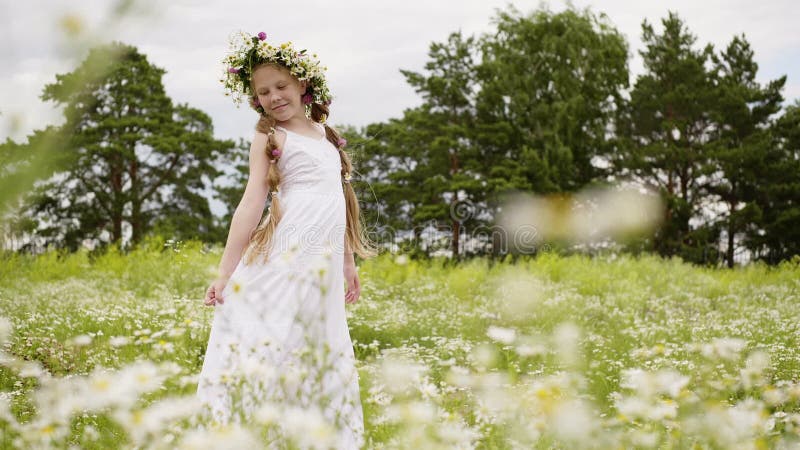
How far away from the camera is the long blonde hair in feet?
9.47

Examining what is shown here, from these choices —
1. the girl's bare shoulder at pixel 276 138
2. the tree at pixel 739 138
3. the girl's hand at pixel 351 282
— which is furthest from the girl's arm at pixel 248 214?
the tree at pixel 739 138

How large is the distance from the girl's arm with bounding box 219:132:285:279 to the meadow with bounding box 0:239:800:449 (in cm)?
27

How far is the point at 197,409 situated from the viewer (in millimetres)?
1812

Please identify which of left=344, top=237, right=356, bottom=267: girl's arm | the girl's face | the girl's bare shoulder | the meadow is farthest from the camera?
left=344, top=237, right=356, bottom=267: girl's arm

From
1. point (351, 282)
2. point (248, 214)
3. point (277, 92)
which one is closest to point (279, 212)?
point (248, 214)

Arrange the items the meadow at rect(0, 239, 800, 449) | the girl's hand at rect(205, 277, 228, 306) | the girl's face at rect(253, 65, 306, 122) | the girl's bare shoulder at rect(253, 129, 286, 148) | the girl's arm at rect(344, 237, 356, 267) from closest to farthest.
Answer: the meadow at rect(0, 239, 800, 449), the girl's hand at rect(205, 277, 228, 306), the girl's bare shoulder at rect(253, 129, 286, 148), the girl's face at rect(253, 65, 306, 122), the girl's arm at rect(344, 237, 356, 267)

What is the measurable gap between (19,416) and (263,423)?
2.43 m

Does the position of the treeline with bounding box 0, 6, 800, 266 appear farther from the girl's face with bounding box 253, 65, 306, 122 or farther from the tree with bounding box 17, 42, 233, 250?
the girl's face with bounding box 253, 65, 306, 122

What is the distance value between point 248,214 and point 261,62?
0.76 metres

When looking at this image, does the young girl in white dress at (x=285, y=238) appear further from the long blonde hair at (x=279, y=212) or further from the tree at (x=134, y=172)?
the tree at (x=134, y=172)

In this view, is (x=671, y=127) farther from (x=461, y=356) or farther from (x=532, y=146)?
(x=461, y=356)

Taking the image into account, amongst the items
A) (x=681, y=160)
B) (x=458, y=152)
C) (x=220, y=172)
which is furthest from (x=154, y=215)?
(x=681, y=160)

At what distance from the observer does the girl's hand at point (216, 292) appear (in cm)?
280

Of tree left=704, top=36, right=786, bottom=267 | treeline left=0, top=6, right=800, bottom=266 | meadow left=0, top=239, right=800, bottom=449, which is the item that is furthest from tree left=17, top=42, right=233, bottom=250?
tree left=704, top=36, right=786, bottom=267
